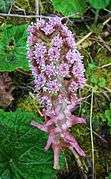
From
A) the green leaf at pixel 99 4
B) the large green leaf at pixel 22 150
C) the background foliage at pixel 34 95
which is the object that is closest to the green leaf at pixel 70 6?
the background foliage at pixel 34 95

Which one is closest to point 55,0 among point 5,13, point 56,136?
point 5,13

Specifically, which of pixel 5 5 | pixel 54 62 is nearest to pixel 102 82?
pixel 5 5

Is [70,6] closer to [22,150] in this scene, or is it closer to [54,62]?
[22,150]

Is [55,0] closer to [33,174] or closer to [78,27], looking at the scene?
[78,27]

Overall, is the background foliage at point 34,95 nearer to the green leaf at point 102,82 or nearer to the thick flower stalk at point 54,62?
the green leaf at point 102,82

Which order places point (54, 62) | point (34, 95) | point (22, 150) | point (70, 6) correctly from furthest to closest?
point (70, 6), point (34, 95), point (22, 150), point (54, 62)

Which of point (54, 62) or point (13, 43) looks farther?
point (13, 43)

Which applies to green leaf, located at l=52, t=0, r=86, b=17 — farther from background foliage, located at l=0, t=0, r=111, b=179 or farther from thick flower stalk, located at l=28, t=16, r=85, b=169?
thick flower stalk, located at l=28, t=16, r=85, b=169
